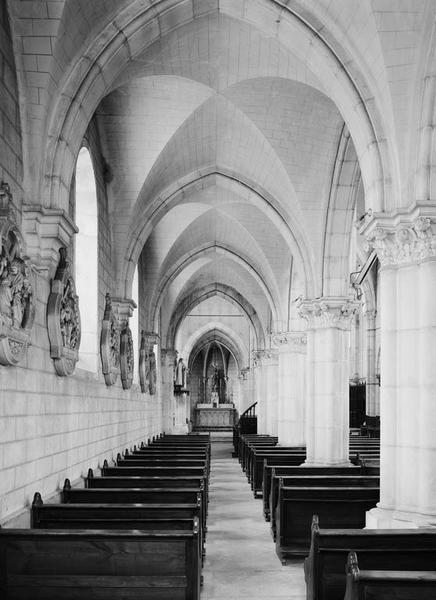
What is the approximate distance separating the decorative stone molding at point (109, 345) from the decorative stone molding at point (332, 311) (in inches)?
153

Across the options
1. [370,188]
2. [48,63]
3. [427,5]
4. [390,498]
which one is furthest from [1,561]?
[427,5]

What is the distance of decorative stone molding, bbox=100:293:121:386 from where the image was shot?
1163cm

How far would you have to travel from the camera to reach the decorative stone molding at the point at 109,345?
1163 centimetres

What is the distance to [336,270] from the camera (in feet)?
44.2

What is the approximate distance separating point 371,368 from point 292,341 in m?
9.11

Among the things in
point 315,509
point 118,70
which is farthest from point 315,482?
point 118,70

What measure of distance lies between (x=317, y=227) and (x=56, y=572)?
961 centimetres

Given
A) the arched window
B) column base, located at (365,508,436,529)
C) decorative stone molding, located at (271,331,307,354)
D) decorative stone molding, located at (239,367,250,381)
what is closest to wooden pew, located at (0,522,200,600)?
column base, located at (365,508,436,529)

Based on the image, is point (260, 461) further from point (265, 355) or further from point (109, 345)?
point (265, 355)

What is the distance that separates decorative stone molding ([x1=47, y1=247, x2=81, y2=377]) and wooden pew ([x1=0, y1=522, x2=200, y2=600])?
2.94 m

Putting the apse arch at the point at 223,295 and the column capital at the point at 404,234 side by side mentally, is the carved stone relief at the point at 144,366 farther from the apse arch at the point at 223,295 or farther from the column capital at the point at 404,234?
the column capital at the point at 404,234

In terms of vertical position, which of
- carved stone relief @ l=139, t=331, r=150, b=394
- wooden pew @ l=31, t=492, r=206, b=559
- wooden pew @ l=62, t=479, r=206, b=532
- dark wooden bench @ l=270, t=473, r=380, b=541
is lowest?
dark wooden bench @ l=270, t=473, r=380, b=541

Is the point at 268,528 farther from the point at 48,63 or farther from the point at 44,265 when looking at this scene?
the point at 48,63

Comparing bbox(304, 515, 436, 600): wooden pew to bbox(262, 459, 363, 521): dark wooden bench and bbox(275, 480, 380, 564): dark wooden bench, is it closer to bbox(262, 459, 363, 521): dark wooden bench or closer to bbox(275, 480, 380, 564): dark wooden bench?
bbox(275, 480, 380, 564): dark wooden bench
